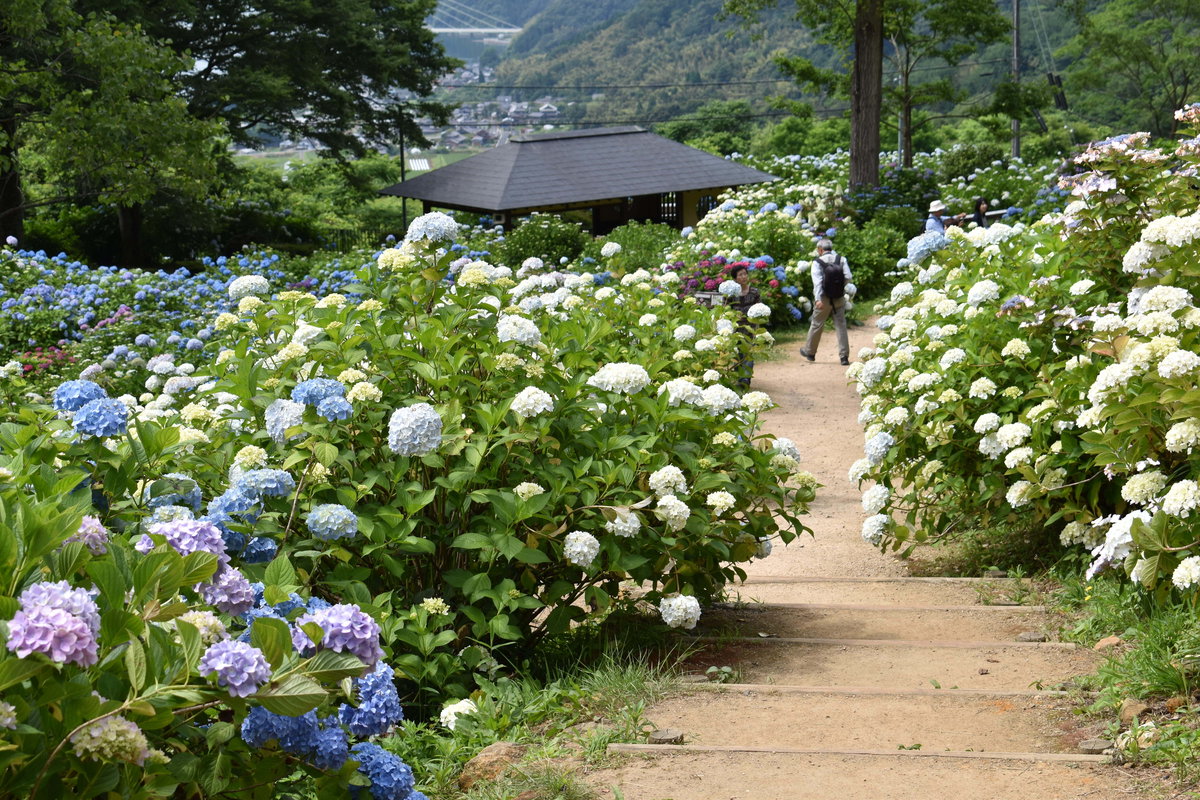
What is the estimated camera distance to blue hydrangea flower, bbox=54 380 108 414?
9.29 feet

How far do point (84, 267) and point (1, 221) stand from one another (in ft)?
23.1

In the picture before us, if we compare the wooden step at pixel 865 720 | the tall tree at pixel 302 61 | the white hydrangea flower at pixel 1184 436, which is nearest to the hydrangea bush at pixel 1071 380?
the white hydrangea flower at pixel 1184 436

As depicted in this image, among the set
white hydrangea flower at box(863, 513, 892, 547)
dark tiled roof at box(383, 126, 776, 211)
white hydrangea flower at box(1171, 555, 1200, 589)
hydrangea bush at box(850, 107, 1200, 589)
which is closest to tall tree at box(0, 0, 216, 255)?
dark tiled roof at box(383, 126, 776, 211)

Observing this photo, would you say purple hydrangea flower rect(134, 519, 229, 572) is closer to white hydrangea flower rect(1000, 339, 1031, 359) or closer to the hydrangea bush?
the hydrangea bush

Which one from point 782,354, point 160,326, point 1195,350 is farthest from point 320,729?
point 782,354

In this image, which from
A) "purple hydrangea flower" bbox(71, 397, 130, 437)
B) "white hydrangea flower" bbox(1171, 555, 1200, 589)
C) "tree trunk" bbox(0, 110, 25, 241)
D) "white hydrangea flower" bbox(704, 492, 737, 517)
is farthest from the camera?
"tree trunk" bbox(0, 110, 25, 241)

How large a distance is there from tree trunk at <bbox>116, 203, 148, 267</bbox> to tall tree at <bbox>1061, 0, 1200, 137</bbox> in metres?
30.0

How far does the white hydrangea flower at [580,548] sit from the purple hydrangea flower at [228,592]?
162 centimetres

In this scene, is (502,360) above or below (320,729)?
above

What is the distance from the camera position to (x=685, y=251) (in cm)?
1354

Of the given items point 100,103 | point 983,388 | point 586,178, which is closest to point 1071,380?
point 983,388

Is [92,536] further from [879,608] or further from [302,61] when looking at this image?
[302,61]

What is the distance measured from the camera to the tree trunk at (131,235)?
22.5 m

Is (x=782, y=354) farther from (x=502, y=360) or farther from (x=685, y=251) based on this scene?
(x=502, y=360)
